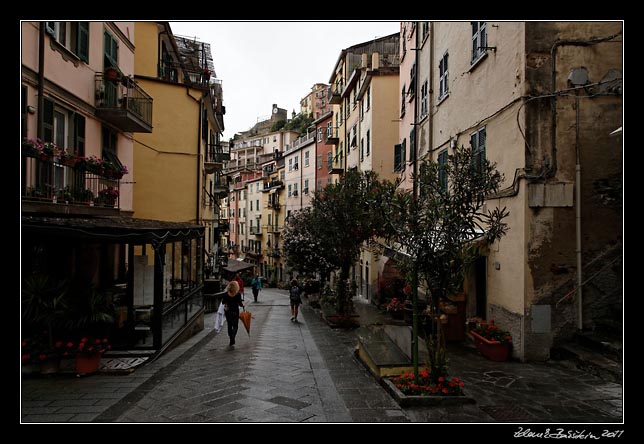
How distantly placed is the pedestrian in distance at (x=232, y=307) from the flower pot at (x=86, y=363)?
3.70 meters

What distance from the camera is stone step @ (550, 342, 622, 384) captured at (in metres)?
8.12

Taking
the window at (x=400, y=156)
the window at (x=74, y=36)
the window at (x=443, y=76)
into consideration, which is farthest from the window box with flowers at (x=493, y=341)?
the window at (x=400, y=156)

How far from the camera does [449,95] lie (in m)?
15.3

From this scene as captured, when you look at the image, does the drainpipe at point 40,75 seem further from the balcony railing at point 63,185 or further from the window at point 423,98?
the window at point 423,98

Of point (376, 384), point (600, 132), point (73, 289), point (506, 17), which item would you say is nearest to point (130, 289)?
point (73, 289)

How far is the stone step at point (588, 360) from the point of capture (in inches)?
320

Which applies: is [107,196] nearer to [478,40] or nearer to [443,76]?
[478,40]

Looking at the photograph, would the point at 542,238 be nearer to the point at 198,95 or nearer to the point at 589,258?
the point at 589,258

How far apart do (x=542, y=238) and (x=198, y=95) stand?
A: 715 inches

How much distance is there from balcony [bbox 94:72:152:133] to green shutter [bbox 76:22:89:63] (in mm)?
763

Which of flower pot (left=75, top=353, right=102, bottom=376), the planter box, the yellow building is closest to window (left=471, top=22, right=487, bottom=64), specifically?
the planter box

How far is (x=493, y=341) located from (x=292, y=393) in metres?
5.09

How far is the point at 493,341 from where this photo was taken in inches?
412

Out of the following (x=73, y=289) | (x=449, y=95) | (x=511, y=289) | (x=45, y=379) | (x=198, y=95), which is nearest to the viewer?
(x=45, y=379)
